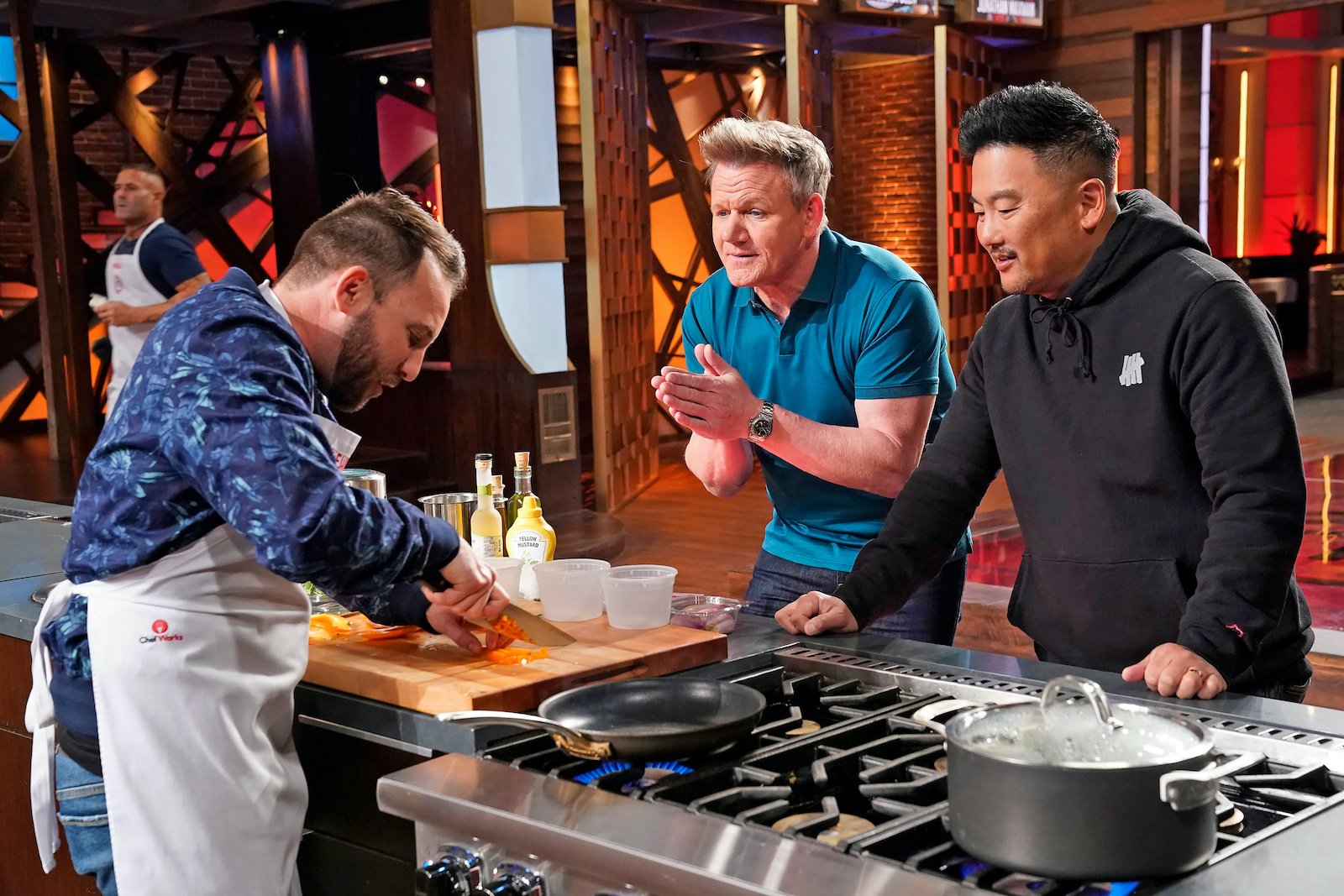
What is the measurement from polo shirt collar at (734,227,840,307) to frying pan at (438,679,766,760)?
109 centimetres

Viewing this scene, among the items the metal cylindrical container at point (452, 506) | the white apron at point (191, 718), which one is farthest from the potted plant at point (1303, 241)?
the white apron at point (191, 718)

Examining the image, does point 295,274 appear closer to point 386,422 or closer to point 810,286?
point 810,286

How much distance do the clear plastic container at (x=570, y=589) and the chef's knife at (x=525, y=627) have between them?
0.12 metres

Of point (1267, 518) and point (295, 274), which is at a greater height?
point (295, 274)

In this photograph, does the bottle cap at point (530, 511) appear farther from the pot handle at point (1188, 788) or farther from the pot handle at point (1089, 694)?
the pot handle at point (1188, 788)

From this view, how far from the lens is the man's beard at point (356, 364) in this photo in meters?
1.86

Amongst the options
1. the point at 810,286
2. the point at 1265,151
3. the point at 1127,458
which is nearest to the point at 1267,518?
the point at 1127,458

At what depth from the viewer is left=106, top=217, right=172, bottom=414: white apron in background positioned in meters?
6.32

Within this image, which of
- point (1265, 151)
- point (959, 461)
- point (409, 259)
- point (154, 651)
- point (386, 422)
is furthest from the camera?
point (1265, 151)

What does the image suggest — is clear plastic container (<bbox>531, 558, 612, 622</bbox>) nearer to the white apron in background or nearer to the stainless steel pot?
the stainless steel pot

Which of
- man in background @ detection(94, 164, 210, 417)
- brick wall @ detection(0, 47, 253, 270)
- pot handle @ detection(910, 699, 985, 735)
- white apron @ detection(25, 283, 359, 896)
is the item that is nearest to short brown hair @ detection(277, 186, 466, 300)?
white apron @ detection(25, 283, 359, 896)

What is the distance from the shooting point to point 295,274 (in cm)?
187

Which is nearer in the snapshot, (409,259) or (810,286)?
(409,259)

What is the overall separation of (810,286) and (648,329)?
6046mm
